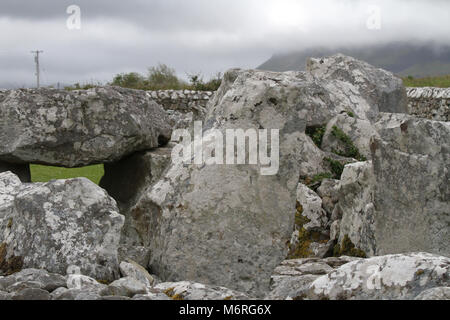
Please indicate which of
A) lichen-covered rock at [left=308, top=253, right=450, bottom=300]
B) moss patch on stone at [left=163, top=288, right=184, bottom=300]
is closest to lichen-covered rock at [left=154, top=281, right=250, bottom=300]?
moss patch on stone at [left=163, top=288, right=184, bottom=300]

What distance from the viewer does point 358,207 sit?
705 centimetres

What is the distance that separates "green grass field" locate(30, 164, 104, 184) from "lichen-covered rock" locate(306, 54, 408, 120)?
5.15 meters

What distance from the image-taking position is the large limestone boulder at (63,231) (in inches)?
198

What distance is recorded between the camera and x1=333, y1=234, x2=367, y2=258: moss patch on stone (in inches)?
268

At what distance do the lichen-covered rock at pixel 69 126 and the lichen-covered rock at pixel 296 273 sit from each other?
3844 mm

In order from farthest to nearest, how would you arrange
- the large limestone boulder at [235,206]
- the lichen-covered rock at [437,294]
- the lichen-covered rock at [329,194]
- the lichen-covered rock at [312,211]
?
1. the lichen-covered rock at [329,194]
2. the lichen-covered rock at [312,211]
3. the large limestone boulder at [235,206]
4. the lichen-covered rock at [437,294]

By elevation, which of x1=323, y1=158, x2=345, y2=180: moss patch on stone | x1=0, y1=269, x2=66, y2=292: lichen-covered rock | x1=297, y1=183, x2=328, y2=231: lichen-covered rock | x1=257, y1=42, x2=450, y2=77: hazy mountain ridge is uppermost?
x1=257, y1=42, x2=450, y2=77: hazy mountain ridge

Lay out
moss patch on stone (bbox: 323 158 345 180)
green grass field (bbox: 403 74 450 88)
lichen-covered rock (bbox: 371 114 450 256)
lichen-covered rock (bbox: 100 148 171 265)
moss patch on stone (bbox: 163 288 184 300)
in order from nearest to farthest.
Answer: moss patch on stone (bbox: 163 288 184 300)
lichen-covered rock (bbox: 371 114 450 256)
moss patch on stone (bbox: 323 158 345 180)
lichen-covered rock (bbox: 100 148 171 265)
green grass field (bbox: 403 74 450 88)

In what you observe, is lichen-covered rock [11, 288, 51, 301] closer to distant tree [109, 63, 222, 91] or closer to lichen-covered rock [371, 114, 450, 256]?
lichen-covered rock [371, 114, 450, 256]

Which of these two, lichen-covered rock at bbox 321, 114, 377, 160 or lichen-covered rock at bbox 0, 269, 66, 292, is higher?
lichen-covered rock at bbox 321, 114, 377, 160

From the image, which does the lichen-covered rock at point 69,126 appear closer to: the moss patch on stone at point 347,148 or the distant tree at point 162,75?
the moss patch on stone at point 347,148

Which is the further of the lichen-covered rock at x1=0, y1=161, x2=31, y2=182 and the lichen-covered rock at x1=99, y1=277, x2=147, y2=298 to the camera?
the lichen-covered rock at x1=0, y1=161, x2=31, y2=182

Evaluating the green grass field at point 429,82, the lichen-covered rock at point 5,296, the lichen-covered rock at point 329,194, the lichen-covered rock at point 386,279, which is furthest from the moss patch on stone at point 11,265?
the green grass field at point 429,82

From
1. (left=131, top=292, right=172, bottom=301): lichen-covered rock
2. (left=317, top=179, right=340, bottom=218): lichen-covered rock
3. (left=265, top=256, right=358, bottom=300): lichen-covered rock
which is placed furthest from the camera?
(left=317, top=179, right=340, bottom=218): lichen-covered rock
